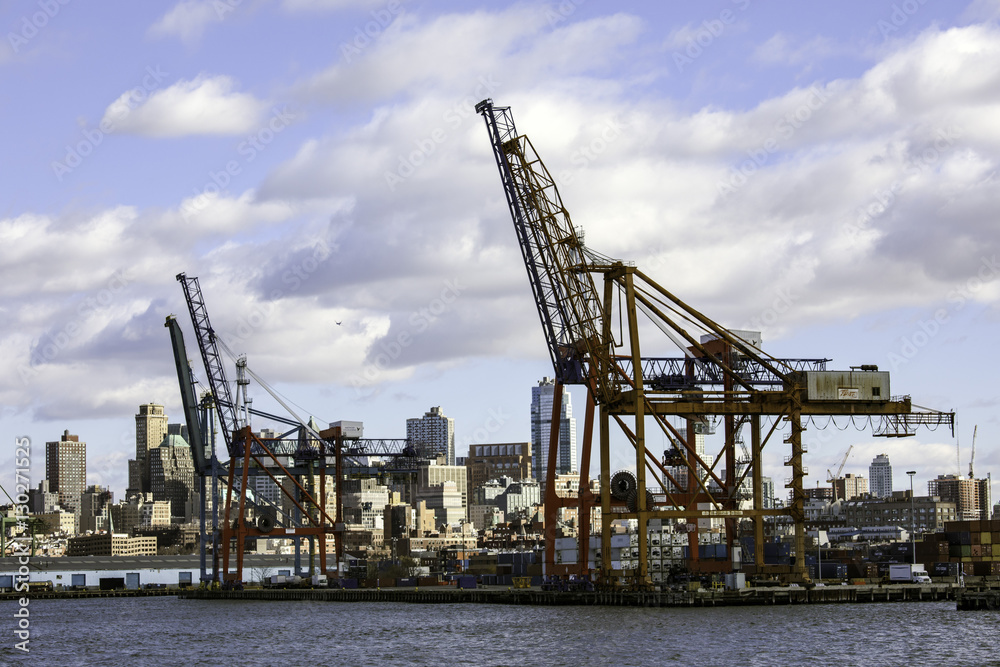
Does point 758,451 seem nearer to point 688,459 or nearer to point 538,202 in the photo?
point 688,459

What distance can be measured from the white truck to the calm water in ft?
38.7

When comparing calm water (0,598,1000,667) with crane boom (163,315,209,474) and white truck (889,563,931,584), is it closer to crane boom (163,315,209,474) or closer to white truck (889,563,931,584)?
white truck (889,563,931,584)

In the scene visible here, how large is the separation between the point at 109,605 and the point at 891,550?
3041 inches

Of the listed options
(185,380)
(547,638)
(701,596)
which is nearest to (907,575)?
(701,596)

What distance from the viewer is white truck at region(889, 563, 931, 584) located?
317 ft

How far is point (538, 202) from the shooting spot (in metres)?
86.1

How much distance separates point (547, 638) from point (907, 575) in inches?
1597

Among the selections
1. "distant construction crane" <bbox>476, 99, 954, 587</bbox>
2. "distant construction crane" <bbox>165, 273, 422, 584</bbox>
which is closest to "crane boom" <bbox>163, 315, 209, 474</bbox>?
"distant construction crane" <bbox>165, 273, 422, 584</bbox>

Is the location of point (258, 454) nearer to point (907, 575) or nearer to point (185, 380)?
point (185, 380)

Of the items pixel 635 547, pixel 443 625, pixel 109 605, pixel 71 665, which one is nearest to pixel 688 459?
pixel 635 547

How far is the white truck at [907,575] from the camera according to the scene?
96531mm

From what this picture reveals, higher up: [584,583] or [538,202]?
[538,202]

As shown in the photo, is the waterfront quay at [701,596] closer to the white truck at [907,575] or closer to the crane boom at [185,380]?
the white truck at [907,575]

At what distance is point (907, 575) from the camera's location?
318ft
